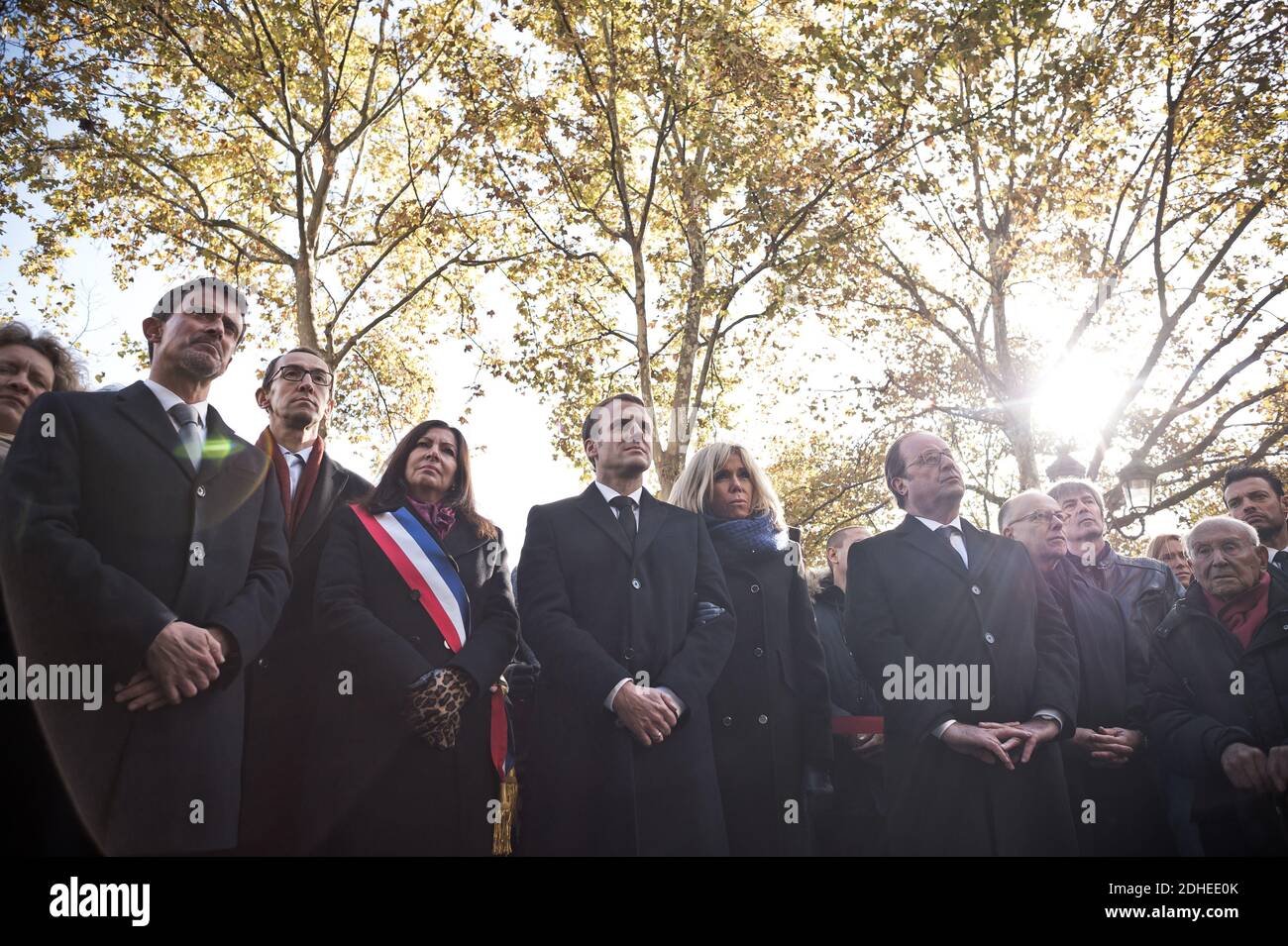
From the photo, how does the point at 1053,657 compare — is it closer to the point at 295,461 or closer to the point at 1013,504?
the point at 1013,504

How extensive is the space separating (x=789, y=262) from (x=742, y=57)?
2.49 meters

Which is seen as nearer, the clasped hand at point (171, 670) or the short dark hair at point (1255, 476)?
the clasped hand at point (171, 670)

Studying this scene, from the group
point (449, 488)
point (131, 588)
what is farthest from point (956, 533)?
point (131, 588)

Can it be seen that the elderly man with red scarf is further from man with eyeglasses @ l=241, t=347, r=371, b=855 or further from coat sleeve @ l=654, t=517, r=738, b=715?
man with eyeglasses @ l=241, t=347, r=371, b=855

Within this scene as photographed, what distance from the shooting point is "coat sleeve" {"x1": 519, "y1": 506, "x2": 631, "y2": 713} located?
3633mm

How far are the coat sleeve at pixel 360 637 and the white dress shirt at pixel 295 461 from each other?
587 mm

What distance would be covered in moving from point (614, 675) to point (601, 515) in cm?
77

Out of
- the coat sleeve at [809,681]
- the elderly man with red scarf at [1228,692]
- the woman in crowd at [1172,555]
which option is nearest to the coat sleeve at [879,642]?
the coat sleeve at [809,681]

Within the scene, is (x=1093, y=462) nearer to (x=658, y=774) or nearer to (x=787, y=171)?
(x=787, y=171)

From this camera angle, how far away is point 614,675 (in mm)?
3617

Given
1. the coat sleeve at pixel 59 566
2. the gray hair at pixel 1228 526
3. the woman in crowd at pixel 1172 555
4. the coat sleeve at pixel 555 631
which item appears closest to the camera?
the coat sleeve at pixel 59 566

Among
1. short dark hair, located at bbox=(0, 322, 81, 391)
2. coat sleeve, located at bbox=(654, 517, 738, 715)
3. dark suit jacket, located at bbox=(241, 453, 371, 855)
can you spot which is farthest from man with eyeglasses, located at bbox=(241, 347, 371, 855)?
coat sleeve, located at bbox=(654, 517, 738, 715)

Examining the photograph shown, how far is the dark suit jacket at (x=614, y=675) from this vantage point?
367 centimetres

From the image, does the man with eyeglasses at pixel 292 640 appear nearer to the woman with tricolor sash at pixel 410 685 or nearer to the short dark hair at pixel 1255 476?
the woman with tricolor sash at pixel 410 685
